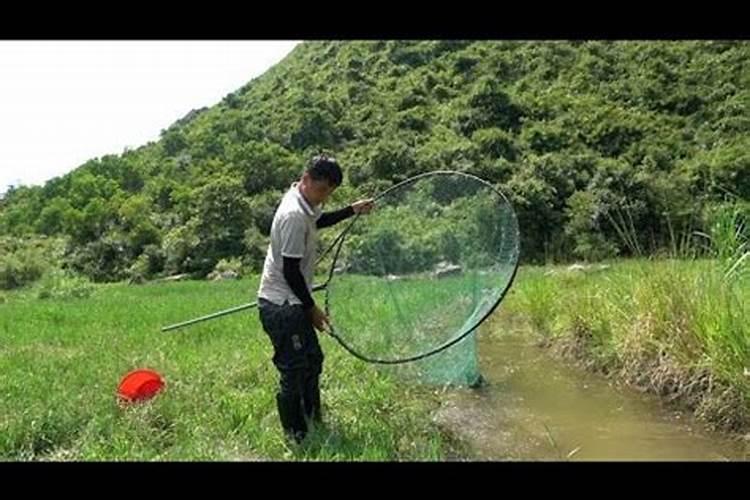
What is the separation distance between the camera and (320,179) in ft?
14.1

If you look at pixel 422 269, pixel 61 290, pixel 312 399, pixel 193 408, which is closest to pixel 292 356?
pixel 312 399

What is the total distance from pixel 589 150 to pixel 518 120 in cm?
565

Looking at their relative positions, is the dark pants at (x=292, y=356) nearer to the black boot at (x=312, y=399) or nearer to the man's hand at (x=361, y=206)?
the black boot at (x=312, y=399)

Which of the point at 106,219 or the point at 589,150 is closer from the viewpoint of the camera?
the point at 589,150

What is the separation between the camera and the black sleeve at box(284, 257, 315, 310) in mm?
4195

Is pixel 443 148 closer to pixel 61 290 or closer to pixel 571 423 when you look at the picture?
pixel 61 290

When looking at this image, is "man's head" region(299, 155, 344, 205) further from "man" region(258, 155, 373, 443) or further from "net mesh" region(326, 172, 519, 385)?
"net mesh" region(326, 172, 519, 385)

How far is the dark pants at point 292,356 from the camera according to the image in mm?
4363

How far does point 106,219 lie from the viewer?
34.7 metres
